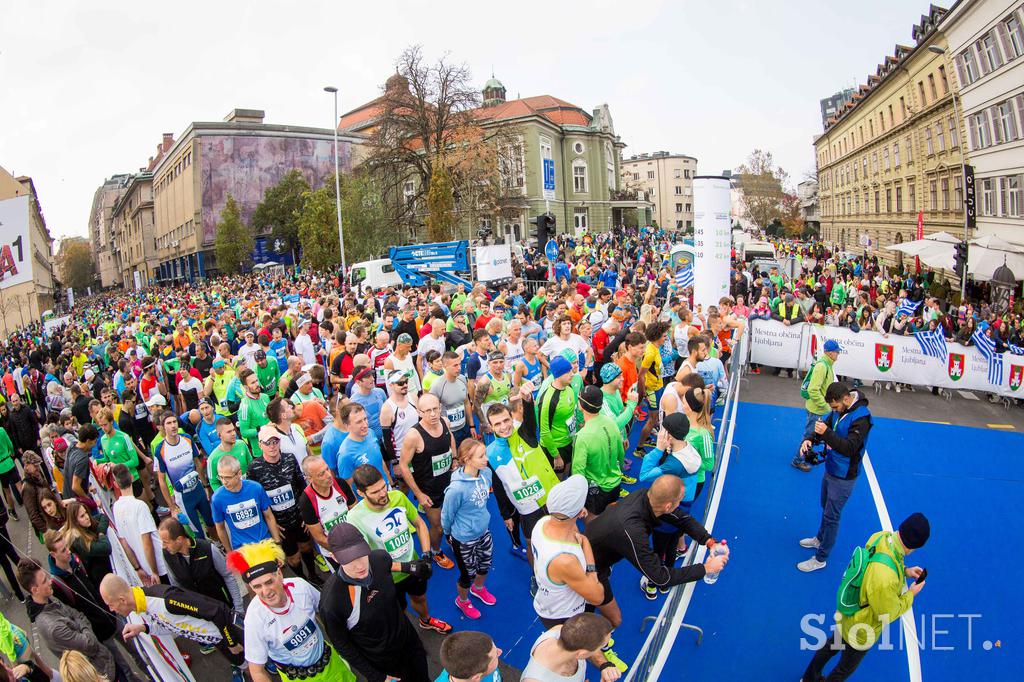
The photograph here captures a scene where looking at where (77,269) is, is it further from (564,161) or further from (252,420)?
(252,420)

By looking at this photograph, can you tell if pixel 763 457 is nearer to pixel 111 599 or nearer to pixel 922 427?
pixel 922 427

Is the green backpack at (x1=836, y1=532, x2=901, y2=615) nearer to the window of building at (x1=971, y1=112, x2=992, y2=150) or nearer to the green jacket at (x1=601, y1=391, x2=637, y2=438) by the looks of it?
the green jacket at (x1=601, y1=391, x2=637, y2=438)

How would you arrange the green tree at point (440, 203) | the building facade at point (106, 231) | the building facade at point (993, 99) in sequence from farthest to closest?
the building facade at point (106, 231)
the green tree at point (440, 203)
the building facade at point (993, 99)

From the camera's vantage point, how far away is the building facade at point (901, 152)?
2947cm

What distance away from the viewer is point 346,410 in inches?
215

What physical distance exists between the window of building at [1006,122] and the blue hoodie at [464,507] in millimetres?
27960

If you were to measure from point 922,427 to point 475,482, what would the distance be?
8930 millimetres

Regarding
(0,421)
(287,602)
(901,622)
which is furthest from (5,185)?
(901,622)

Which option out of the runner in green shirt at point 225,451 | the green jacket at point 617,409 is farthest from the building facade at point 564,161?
the runner in green shirt at point 225,451

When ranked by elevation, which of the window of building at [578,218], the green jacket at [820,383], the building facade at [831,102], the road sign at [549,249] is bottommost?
the green jacket at [820,383]

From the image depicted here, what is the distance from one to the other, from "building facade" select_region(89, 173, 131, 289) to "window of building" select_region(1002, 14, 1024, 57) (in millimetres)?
122249

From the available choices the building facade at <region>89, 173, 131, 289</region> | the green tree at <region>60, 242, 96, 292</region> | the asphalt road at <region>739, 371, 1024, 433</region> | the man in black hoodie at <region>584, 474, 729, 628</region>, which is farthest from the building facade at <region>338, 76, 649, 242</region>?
the green tree at <region>60, 242, 96, 292</region>

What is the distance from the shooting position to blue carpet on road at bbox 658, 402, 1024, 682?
4680 mm

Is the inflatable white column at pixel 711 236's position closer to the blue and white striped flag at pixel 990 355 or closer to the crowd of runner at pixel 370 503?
the crowd of runner at pixel 370 503
